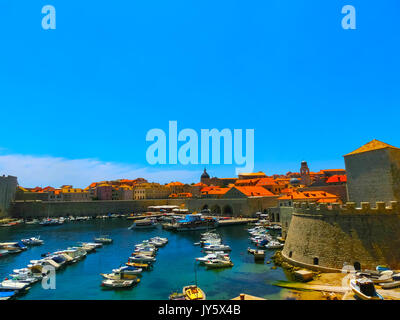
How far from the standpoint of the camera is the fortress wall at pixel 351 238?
64.7 ft

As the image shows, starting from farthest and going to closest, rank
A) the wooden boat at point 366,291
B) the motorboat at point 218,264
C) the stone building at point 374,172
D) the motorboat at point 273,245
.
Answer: the motorboat at point 273,245
the motorboat at point 218,264
the stone building at point 374,172
the wooden boat at point 366,291

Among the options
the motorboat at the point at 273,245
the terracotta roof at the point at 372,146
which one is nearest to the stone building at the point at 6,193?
the motorboat at the point at 273,245

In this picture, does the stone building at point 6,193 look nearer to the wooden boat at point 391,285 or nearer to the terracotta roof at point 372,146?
the terracotta roof at point 372,146

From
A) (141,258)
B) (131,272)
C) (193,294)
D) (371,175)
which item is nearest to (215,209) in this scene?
(141,258)

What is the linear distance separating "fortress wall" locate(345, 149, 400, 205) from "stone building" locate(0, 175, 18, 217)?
309 ft

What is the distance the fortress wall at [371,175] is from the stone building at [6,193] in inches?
3706

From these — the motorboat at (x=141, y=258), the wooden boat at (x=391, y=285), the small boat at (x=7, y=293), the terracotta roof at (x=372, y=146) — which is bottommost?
the small boat at (x=7, y=293)

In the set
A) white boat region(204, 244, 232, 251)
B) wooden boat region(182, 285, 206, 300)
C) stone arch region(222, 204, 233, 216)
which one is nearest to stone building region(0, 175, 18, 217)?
stone arch region(222, 204, 233, 216)

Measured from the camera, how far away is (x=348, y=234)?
20.9 meters

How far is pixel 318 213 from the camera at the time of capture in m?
22.9

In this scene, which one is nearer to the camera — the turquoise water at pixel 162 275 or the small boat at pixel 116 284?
the turquoise water at pixel 162 275
